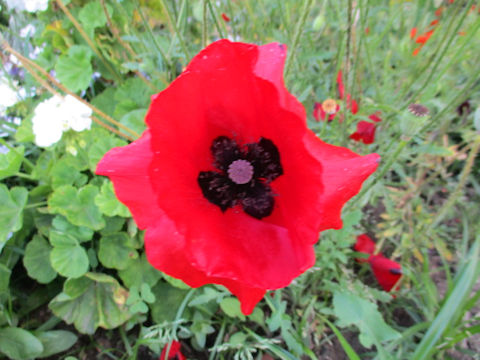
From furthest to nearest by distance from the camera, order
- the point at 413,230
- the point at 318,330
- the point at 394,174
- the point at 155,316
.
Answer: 1. the point at 394,174
2. the point at 413,230
3. the point at 155,316
4. the point at 318,330

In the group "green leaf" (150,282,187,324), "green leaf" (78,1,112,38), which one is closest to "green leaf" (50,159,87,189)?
"green leaf" (150,282,187,324)

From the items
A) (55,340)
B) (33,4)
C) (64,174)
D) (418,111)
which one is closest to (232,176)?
(418,111)

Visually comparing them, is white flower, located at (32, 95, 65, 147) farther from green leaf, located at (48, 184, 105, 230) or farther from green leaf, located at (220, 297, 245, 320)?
green leaf, located at (220, 297, 245, 320)

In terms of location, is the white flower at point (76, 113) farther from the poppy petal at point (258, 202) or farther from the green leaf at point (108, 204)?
the poppy petal at point (258, 202)

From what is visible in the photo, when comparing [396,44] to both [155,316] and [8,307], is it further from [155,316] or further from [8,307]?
[8,307]

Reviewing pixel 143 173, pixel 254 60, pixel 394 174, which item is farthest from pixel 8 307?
pixel 394 174

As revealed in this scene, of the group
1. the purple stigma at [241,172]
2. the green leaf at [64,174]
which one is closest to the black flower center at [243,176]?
A: the purple stigma at [241,172]

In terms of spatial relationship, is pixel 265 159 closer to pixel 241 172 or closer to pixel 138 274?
pixel 241 172
